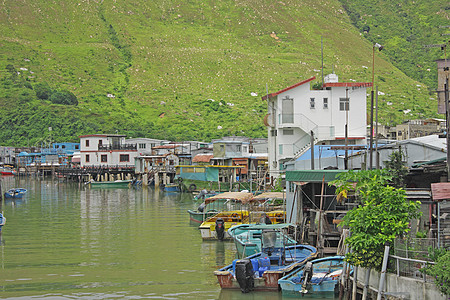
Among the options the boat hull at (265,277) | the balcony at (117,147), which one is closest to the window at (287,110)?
the boat hull at (265,277)

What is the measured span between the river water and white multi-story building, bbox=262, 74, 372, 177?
1080 cm

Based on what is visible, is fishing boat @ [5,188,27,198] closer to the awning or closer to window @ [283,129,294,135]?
window @ [283,129,294,135]

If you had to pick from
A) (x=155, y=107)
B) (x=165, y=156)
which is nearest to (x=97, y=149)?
(x=165, y=156)

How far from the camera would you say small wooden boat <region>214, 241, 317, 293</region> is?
24.1m

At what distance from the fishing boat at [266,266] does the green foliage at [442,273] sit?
26.7 feet

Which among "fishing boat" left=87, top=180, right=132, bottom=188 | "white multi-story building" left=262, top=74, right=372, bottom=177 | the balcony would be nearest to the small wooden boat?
"white multi-story building" left=262, top=74, right=372, bottom=177

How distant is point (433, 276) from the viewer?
17.5 meters

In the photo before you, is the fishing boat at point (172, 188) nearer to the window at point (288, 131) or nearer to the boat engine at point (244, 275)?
the window at point (288, 131)

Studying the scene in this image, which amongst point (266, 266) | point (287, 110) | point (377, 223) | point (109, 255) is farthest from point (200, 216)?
point (377, 223)

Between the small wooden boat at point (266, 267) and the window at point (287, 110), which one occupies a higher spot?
the window at point (287, 110)

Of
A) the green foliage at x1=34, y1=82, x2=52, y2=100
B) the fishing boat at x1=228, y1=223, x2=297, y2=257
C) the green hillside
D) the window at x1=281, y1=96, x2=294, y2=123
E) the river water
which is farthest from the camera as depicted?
the green foliage at x1=34, y1=82, x2=52, y2=100

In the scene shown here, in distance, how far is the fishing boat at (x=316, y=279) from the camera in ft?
75.2

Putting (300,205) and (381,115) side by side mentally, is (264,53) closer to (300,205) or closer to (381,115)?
(381,115)

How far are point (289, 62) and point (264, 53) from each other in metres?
15.6
